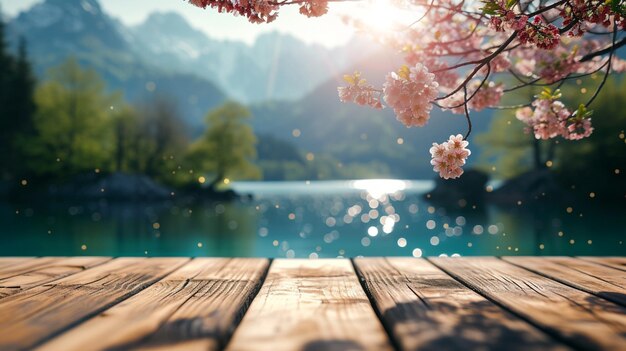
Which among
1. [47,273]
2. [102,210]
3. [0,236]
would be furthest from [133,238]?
[47,273]

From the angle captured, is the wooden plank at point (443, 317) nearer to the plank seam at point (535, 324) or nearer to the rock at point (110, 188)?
the plank seam at point (535, 324)

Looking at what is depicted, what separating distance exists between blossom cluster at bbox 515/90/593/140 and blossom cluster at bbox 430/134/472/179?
4.12 feet

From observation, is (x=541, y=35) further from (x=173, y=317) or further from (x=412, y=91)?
(x=173, y=317)

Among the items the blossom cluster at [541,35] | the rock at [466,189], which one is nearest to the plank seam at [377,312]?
the blossom cluster at [541,35]

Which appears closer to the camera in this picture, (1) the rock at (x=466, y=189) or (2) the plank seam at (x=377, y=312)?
(2) the plank seam at (x=377, y=312)

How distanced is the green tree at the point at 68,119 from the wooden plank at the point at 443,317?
38.6m

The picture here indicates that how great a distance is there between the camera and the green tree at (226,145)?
44.5 metres

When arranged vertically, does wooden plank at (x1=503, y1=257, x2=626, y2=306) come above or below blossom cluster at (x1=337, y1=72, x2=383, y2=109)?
below

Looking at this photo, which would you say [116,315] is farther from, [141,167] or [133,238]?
[141,167]

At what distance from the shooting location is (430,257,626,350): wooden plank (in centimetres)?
183

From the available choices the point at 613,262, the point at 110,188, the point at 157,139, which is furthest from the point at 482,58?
the point at 157,139

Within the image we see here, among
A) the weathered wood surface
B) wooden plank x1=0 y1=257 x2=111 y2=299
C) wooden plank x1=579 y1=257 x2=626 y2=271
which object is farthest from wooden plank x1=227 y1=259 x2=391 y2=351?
wooden plank x1=579 y1=257 x2=626 y2=271

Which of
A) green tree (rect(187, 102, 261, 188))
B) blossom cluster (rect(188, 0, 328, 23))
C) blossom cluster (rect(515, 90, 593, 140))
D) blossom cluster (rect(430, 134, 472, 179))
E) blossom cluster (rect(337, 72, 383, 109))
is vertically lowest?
blossom cluster (rect(430, 134, 472, 179))

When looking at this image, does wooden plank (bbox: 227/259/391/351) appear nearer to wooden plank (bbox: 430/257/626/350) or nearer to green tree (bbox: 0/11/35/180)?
wooden plank (bbox: 430/257/626/350)
